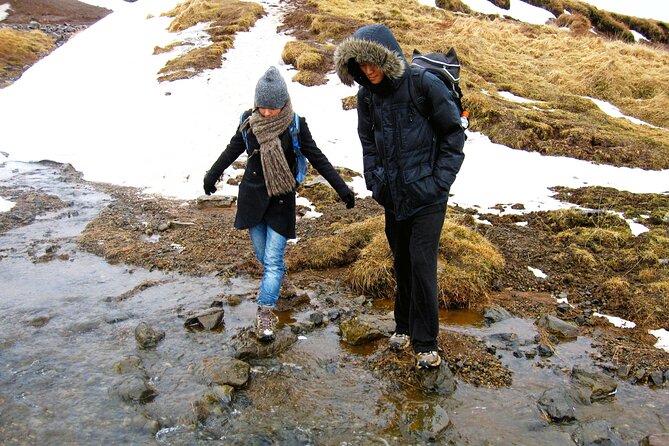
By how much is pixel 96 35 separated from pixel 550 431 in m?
32.4

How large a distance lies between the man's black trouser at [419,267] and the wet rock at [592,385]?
1390mm

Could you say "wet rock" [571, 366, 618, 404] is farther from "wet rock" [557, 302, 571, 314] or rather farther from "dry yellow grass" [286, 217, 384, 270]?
"dry yellow grass" [286, 217, 384, 270]

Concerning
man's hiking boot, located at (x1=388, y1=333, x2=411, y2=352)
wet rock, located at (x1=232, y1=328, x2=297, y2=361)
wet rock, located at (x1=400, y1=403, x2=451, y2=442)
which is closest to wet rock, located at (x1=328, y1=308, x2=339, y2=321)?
wet rock, located at (x1=232, y1=328, x2=297, y2=361)

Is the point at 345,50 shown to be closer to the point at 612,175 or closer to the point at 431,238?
the point at 431,238

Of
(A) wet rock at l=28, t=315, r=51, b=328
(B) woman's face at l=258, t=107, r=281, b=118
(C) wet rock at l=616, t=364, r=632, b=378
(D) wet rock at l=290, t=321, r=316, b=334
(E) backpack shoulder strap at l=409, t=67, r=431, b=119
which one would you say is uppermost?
(E) backpack shoulder strap at l=409, t=67, r=431, b=119

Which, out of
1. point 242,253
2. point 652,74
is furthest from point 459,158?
point 652,74

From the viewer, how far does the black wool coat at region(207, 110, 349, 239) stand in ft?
17.7

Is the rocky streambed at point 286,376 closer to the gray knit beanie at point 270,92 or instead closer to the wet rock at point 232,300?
the wet rock at point 232,300

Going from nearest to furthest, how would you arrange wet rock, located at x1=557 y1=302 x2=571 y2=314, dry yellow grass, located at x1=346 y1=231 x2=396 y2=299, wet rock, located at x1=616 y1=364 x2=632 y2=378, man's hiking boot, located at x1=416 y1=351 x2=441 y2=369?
man's hiking boot, located at x1=416 y1=351 x2=441 y2=369, wet rock, located at x1=616 y1=364 x2=632 y2=378, wet rock, located at x1=557 y1=302 x2=571 y2=314, dry yellow grass, located at x1=346 y1=231 x2=396 y2=299

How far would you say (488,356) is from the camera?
5.24 m

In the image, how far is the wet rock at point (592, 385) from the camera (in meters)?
4.58

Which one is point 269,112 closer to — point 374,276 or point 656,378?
point 374,276

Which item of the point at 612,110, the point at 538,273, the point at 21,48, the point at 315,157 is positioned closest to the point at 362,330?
the point at 315,157

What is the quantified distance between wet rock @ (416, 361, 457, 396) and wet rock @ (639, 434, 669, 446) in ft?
5.00
